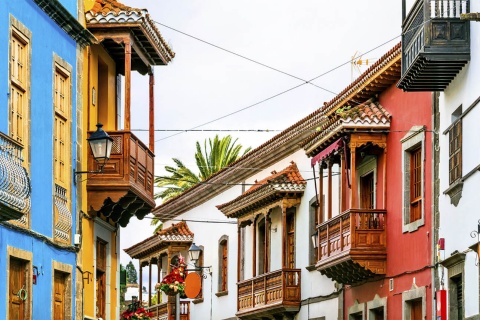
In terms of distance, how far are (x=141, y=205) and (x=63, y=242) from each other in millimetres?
3916

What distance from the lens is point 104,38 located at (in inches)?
1065

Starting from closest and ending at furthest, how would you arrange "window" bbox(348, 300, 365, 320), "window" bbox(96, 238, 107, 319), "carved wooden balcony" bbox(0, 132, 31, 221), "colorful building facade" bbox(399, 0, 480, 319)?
"carved wooden balcony" bbox(0, 132, 31, 221) < "colorful building facade" bbox(399, 0, 480, 319) < "window" bbox(96, 238, 107, 319) < "window" bbox(348, 300, 365, 320)

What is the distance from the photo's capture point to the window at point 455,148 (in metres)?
24.6

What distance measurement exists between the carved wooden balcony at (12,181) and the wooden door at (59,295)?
442 centimetres

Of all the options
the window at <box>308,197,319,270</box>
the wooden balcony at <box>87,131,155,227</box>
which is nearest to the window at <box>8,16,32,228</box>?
the wooden balcony at <box>87,131,155,227</box>

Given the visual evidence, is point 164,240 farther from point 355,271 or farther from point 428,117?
point 428,117

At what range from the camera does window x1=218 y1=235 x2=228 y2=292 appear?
48291 millimetres

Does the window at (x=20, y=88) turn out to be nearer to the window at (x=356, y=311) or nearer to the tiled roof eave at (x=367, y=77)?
the tiled roof eave at (x=367, y=77)

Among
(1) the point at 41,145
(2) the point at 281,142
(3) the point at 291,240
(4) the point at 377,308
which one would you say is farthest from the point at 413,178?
(2) the point at 281,142

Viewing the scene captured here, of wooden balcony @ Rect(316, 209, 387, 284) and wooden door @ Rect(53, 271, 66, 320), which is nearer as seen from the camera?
wooden door @ Rect(53, 271, 66, 320)

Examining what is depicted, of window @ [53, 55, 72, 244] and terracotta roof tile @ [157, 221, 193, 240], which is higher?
terracotta roof tile @ [157, 221, 193, 240]

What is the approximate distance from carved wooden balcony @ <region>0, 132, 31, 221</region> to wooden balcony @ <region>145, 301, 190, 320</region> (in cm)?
3077

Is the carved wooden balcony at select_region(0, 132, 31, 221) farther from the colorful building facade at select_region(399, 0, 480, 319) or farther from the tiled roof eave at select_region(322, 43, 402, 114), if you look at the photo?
the tiled roof eave at select_region(322, 43, 402, 114)

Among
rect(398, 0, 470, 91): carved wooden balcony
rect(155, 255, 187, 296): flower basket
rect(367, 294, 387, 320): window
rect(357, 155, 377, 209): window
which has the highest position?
rect(398, 0, 470, 91): carved wooden balcony
